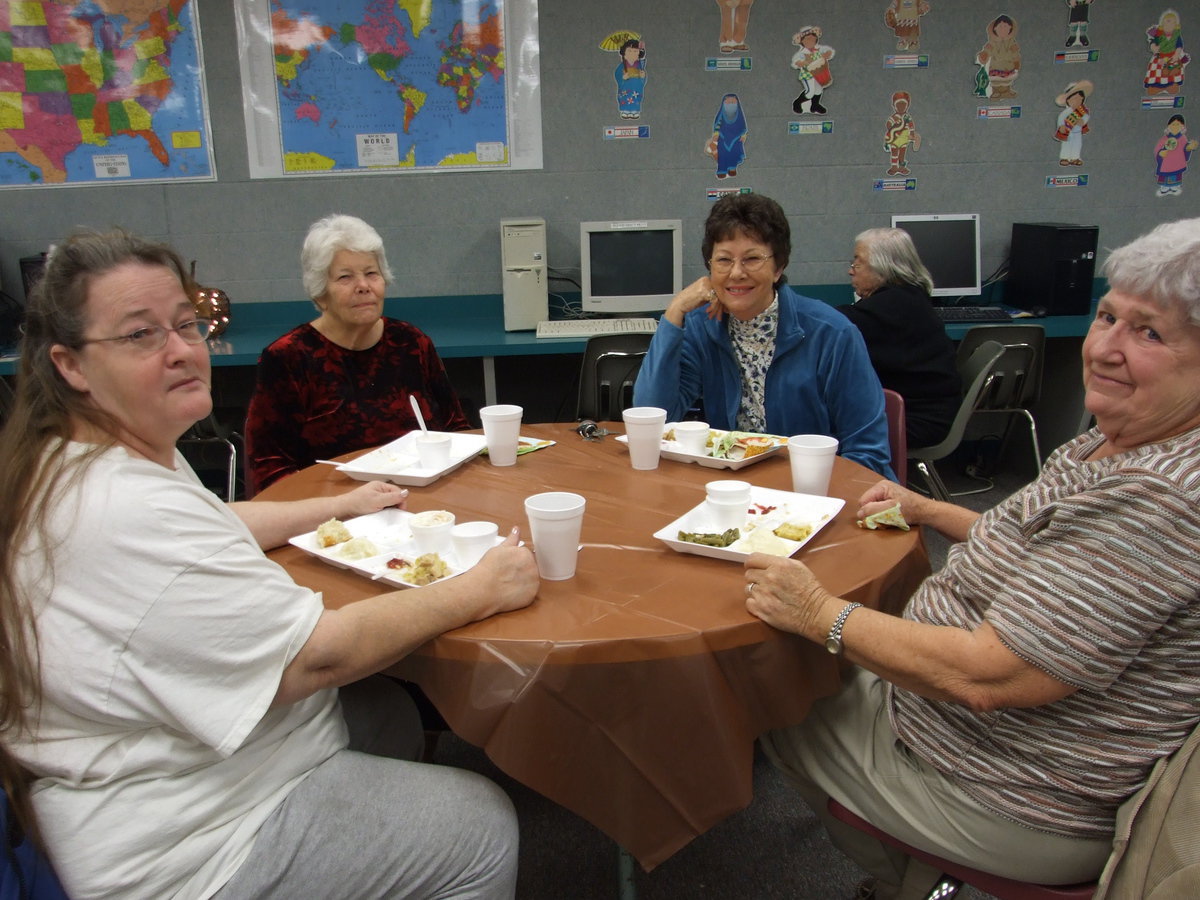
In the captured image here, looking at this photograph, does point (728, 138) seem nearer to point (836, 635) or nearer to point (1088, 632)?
point (836, 635)

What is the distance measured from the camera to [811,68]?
4.00 meters

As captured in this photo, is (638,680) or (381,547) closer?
(638,680)

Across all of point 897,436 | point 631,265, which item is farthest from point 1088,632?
point 631,265

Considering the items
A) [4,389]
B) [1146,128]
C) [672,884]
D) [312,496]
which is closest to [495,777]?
[672,884]

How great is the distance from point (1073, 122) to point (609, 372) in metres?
2.94

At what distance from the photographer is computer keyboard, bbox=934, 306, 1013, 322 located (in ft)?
12.5

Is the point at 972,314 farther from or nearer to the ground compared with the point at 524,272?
nearer to the ground

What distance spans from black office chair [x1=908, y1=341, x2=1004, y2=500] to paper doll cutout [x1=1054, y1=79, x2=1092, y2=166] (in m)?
1.42

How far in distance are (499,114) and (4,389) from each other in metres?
2.42

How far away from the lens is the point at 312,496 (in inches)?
69.0

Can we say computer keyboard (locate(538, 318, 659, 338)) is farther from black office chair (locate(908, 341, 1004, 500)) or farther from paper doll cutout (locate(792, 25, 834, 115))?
paper doll cutout (locate(792, 25, 834, 115))

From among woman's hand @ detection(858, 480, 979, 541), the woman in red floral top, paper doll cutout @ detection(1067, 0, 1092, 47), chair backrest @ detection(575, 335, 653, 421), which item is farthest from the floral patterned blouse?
paper doll cutout @ detection(1067, 0, 1092, 47)

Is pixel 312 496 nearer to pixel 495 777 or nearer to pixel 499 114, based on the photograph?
pixel 495 777

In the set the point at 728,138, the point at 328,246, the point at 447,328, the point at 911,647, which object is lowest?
the point at 911,647
